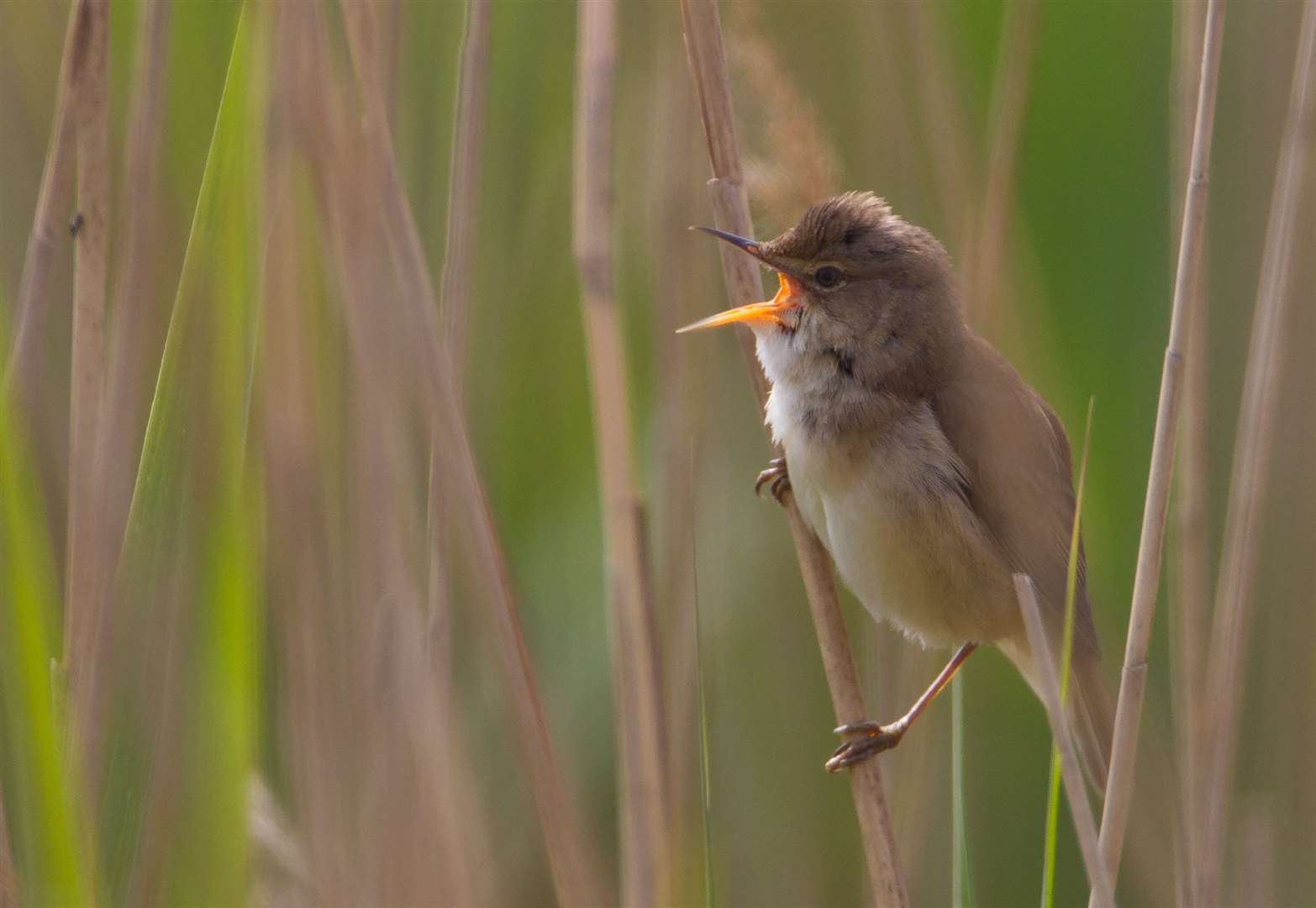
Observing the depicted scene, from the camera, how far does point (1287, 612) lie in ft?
9.98

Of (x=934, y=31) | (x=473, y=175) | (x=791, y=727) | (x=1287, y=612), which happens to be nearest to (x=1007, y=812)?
(x=791, y=727)

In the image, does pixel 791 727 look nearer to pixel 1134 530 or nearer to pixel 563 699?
pixel 563 699

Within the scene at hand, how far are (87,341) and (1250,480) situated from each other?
6.16 feet

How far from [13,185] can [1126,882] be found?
2746mm

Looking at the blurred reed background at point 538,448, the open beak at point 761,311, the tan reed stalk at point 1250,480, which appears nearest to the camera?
Answer: the blurred reed background at point 538,448

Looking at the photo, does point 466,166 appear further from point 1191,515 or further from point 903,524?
point 1191,515

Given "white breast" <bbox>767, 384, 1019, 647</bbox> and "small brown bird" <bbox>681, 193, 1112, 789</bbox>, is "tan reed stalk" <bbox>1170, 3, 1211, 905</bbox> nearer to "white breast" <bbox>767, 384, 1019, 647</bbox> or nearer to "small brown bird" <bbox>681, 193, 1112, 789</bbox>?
"small brown bird" <bbox>681, 193, 1112, 789</bbox>

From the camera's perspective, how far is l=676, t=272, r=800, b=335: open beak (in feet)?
7.13

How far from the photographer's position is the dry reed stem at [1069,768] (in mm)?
1719

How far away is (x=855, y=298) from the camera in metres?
2.51

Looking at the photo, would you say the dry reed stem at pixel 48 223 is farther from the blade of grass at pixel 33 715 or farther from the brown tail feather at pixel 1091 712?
the brown tail feather at pixel 1091 712

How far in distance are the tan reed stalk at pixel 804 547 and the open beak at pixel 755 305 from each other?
21mm

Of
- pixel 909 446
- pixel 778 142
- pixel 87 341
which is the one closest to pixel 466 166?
pixel 778 142

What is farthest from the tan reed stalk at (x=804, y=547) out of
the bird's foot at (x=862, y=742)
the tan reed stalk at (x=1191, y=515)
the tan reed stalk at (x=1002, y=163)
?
the tan reed stalk at (x=1191, y=515)
